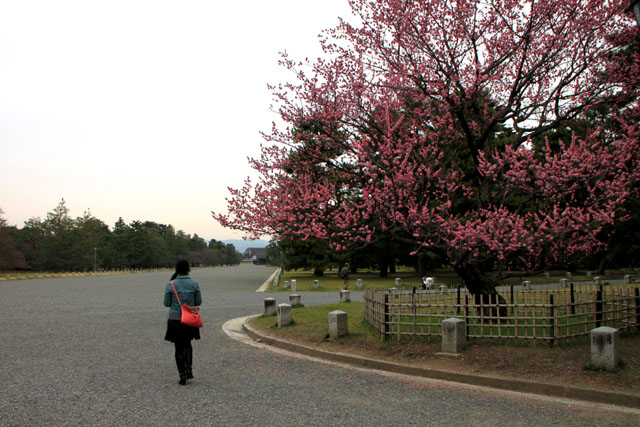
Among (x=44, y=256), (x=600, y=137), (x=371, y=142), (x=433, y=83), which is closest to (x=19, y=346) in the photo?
(x=371, y=142)

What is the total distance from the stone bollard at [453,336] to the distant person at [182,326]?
451cm

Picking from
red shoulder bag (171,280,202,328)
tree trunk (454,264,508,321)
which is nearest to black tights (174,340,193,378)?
red shoulder bag (171,280,202,328)

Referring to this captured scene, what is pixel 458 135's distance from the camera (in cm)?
1249

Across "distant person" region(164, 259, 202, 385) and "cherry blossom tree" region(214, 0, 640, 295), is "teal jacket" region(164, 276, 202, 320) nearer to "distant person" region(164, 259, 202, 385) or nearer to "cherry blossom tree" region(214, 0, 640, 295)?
"distant person" region(164, 259, 202, 385)

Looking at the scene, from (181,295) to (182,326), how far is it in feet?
1.59

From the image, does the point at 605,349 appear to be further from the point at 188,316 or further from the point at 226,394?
the point at 188,316

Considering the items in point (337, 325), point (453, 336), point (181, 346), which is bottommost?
point (337, 325)

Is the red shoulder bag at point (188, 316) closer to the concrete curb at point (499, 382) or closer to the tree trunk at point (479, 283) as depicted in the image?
the concrete curb at point (499, 382)

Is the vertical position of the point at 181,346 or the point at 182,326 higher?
the point at 182,326

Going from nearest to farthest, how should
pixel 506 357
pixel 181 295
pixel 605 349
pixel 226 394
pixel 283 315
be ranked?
pixel 226 394, pixel 605 349, pixel 181 295, pixel 506 357, pixel 283 315

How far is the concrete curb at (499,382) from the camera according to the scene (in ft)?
21.1

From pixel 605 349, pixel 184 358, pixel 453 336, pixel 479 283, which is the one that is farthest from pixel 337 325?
pixel 605 349

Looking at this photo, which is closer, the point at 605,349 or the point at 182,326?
the point at 605,349

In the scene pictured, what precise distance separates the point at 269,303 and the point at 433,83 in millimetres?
8409
